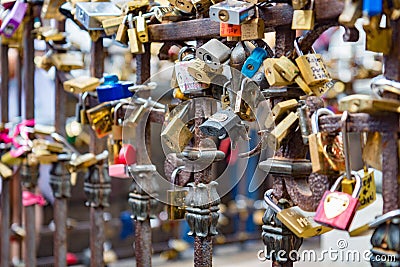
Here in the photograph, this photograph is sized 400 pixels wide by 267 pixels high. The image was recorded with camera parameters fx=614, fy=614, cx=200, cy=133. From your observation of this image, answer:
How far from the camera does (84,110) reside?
135cm

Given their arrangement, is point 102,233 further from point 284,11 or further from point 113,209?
point 113,209

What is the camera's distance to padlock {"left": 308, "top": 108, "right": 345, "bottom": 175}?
2.71 ft

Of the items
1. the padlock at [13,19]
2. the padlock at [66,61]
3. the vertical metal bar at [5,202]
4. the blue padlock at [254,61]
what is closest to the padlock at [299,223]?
the blue padlock at [254,61]

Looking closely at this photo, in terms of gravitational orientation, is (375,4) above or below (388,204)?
above

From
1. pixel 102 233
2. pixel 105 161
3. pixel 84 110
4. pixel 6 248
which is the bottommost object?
pixel 6 248

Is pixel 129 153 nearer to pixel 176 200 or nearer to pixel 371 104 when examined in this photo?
pixel 176 200

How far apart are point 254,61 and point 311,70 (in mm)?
119

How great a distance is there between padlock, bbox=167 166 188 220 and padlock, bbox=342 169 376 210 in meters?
0.36

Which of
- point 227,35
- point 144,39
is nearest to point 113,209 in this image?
point 144,39

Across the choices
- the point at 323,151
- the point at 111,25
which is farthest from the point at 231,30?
the point at 111,25

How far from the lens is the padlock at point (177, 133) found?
105 centimetres

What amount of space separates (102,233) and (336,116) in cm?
72

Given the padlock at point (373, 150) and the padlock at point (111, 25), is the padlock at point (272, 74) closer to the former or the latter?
the padlock at point (373, 150)

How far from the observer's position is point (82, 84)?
131cm
